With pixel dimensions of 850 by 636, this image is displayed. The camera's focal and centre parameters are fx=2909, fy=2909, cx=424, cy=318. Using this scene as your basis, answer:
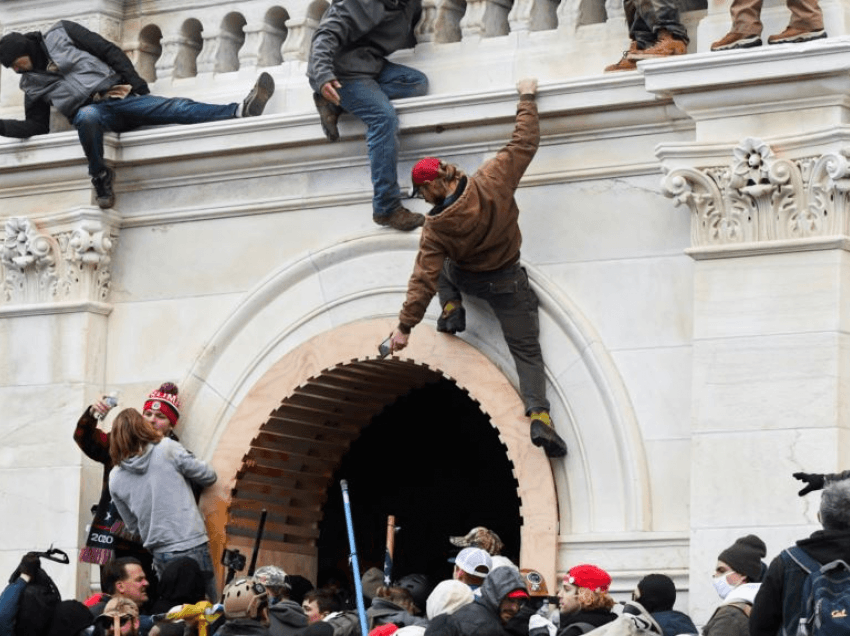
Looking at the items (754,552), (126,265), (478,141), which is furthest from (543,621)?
(126,265)

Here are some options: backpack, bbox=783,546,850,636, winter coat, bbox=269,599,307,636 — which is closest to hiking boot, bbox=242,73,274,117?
winter coat, bbox=269,599,307,636

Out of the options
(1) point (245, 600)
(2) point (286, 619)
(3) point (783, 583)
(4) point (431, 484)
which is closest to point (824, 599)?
(3) point (783, 583)

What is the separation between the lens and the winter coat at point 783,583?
13.1 metres

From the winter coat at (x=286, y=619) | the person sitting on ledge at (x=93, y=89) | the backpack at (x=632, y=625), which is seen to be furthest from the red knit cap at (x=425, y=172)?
the backpack at (x=632, y=625)

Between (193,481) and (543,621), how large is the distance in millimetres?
4250

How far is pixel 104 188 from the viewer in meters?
19.6

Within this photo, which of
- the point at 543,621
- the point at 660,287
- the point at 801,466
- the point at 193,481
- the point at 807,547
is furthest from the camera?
the point at 193,481

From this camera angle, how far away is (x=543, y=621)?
50.8ft

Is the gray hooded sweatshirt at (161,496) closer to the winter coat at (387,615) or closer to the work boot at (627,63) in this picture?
the winter coat at (387,615)

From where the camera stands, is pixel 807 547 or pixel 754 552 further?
pixel 754 552

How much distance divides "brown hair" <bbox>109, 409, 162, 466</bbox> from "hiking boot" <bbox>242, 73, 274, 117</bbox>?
6.93ft

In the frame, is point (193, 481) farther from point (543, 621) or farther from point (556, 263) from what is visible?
point (543, 621)

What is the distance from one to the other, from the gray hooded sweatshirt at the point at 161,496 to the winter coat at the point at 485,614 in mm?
3857

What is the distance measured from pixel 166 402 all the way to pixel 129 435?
1.63ft
